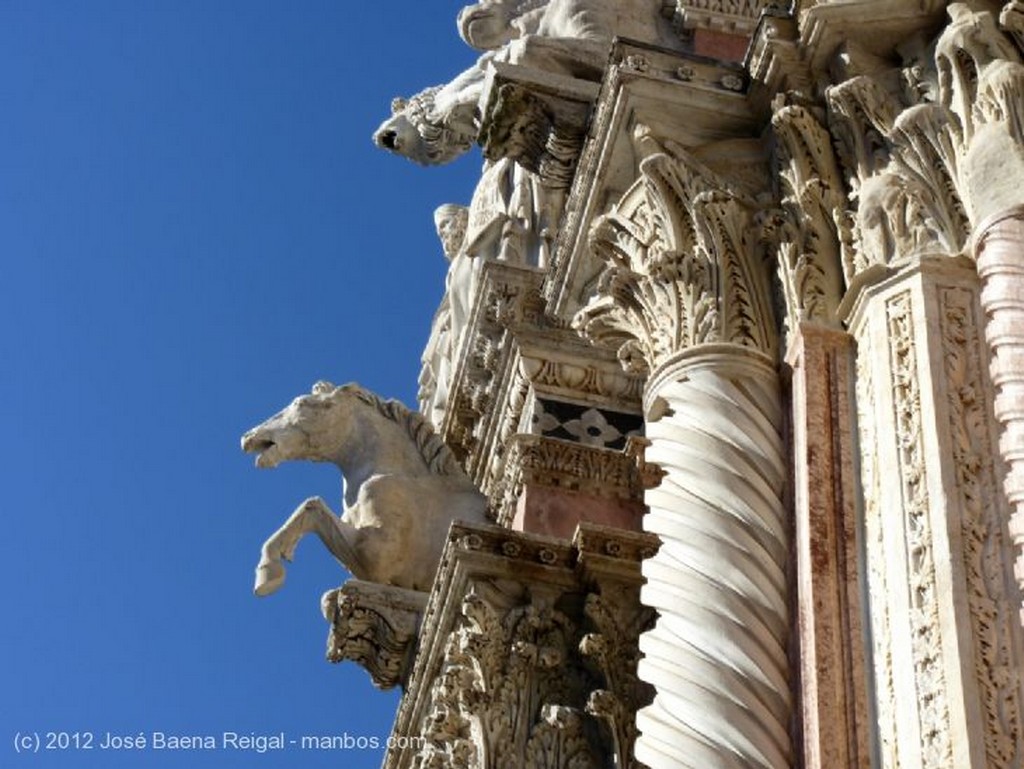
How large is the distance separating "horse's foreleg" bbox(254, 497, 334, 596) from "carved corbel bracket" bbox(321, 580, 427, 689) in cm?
30

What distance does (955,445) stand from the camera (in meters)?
6.93

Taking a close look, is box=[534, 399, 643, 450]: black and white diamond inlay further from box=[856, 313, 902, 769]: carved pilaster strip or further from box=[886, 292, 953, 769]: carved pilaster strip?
box=[886, 292, 953, 769]: carved pilaster strip

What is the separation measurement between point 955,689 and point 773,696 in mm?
744

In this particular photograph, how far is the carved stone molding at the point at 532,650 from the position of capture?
380 inches

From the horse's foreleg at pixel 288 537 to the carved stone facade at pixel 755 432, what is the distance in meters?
0.07

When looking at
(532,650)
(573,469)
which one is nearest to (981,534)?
(532,650)

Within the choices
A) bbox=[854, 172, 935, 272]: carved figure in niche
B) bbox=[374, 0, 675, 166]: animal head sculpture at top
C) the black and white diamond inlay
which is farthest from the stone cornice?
bbox=[374, 0, 675, 166]: animal head sculpture at top

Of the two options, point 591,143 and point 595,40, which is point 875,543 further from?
point 595,40

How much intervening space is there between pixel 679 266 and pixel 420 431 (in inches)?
172

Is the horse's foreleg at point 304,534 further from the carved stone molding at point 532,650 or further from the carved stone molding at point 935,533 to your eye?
the carved stone molding at point 935,533

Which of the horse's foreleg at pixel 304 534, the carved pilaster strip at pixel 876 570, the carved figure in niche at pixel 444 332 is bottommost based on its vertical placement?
the carved pilaster strip at pixel 876 570

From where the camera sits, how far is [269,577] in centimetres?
1159

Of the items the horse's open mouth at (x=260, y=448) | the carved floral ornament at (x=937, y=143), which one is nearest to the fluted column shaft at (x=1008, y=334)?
the carved floral ornament at (x=937, y=143)

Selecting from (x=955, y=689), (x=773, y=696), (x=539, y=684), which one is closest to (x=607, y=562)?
(x=539, y=684)
